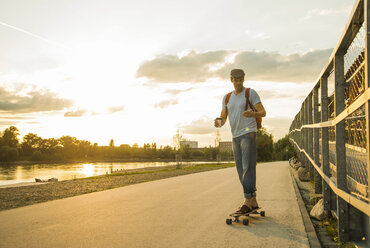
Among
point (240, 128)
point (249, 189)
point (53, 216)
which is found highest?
point (240, 128)

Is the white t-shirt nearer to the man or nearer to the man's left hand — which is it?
the man

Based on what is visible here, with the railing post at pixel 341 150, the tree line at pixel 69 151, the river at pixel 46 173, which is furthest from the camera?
the tree line at pixel 69 151

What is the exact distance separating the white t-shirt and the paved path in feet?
3.88

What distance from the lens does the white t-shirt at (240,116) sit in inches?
185

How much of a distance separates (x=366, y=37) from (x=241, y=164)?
9.09 feet

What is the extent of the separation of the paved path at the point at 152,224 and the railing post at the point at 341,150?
409mm

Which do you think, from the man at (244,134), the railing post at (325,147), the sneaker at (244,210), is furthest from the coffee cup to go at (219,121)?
the railing post at (325,147)

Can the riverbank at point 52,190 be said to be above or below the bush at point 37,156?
above

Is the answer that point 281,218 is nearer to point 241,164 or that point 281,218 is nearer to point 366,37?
point 241,164

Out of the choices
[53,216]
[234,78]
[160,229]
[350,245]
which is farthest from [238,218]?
[53,216]

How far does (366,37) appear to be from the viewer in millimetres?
2396

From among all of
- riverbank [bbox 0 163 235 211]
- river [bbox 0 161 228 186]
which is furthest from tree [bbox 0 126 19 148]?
riverbank [bbox 0 163 235 211]

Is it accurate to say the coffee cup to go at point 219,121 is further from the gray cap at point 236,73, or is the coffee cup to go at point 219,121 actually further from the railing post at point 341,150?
the railing post at point 341,150

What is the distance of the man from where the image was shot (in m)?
4.67
